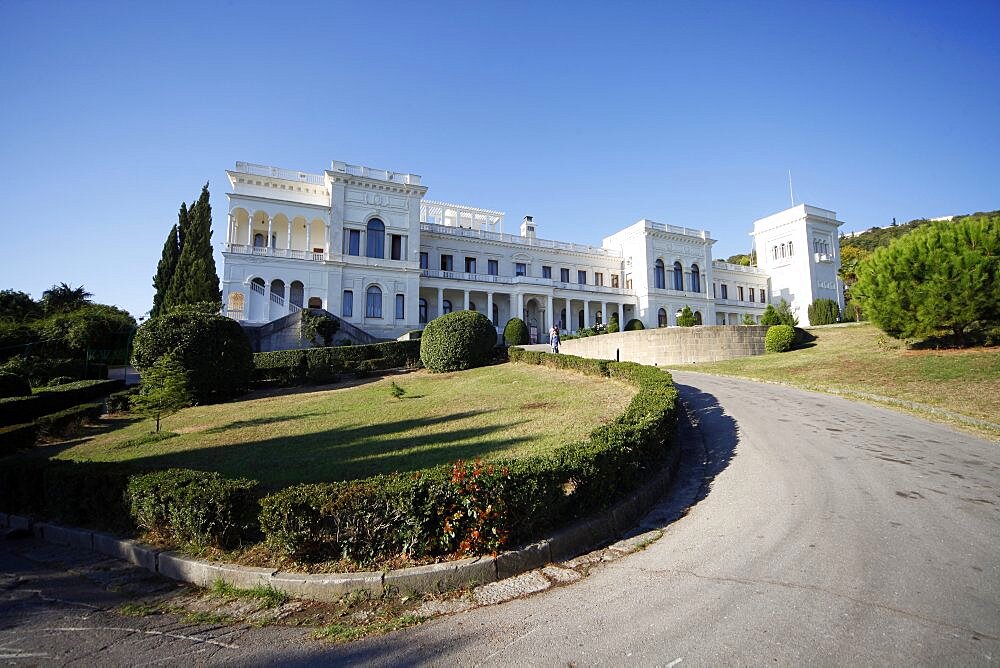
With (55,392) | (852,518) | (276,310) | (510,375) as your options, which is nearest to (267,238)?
(276,310)

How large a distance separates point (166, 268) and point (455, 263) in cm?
2462

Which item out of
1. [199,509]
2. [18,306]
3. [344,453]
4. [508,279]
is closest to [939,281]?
[344,453]

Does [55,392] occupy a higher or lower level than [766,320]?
lower

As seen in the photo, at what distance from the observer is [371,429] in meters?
9.92

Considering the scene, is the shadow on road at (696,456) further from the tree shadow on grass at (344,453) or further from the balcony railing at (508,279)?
the balcony railing at (508,279)

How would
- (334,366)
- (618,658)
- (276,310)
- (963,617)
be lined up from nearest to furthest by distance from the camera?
(618,658) < (963,617) < (334,366) < (276,310)

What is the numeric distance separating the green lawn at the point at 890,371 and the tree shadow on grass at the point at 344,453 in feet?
31.9

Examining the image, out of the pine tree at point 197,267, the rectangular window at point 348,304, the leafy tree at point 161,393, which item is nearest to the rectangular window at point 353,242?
the rectangular window at point 348,304

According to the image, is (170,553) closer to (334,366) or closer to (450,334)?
(450,334)

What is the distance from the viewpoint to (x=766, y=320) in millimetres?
29531

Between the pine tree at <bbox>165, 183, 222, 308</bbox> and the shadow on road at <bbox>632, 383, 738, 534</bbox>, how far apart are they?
111 feet

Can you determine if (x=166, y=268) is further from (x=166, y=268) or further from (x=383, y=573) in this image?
(x=383, y=573)

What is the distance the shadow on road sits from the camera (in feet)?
18.3

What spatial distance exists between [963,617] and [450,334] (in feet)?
58.2
